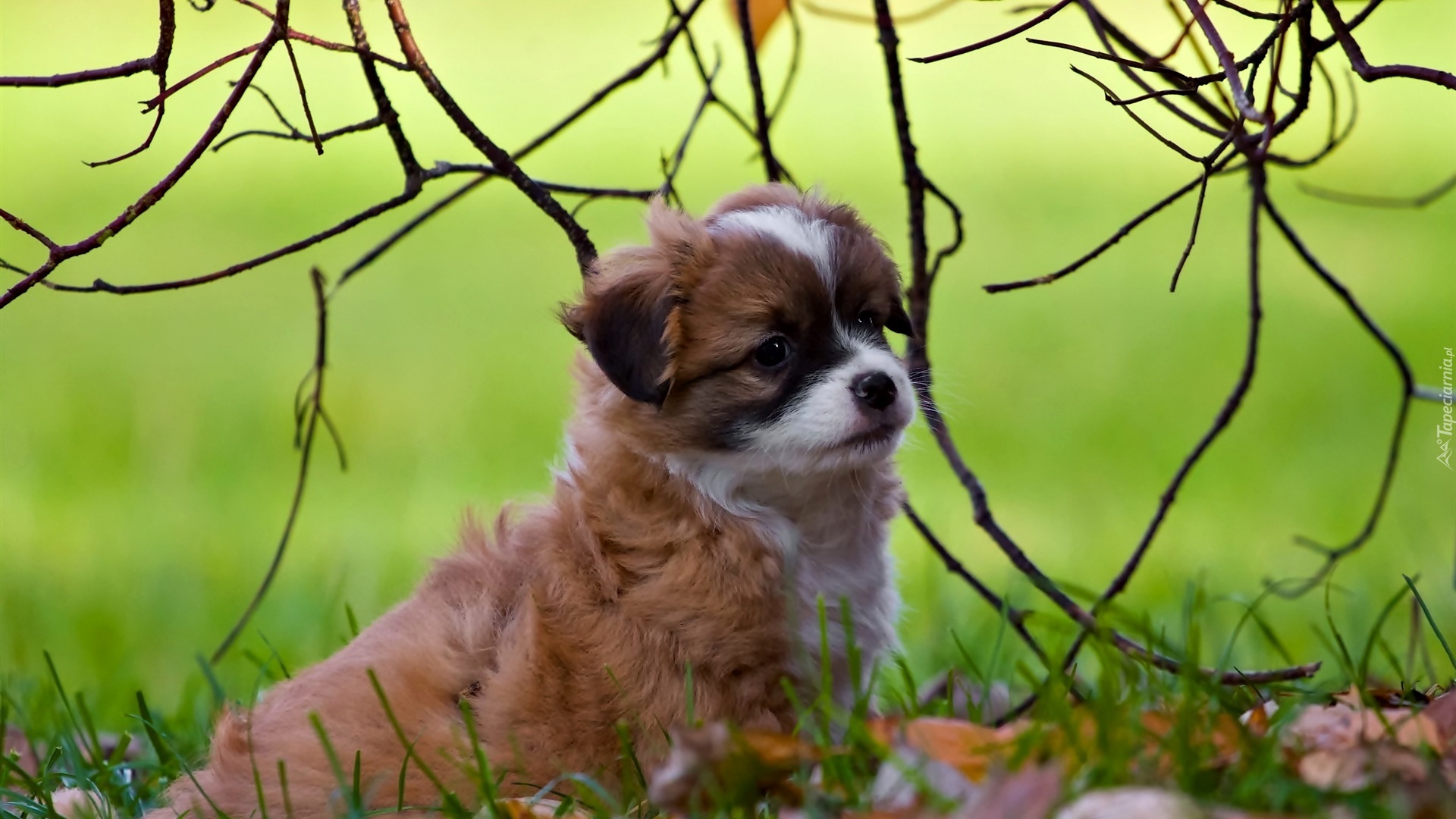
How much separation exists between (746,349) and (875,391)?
29cm

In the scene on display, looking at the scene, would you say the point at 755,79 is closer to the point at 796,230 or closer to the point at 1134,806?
the point at 796,230

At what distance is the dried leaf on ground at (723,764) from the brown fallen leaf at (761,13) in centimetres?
209

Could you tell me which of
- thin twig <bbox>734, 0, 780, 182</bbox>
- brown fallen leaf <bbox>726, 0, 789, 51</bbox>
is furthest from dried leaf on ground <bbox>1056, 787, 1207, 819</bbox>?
brown fallen leaf <bbox>726, 0, 789, 51</bbox>

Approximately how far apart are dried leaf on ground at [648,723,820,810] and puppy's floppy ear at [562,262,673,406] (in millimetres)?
908

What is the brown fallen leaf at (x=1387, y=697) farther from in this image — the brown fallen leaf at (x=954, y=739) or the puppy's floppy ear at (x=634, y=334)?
the puppy's floppy ear at (x=634, y=334)

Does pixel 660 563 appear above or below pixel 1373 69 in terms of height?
below

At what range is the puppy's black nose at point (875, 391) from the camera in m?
3.16

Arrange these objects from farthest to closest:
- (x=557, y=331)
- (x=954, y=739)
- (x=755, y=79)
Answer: (x=557, y=331)
(x=755, y=79)
(x=954, y=739)

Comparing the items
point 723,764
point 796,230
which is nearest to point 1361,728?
point 723,764

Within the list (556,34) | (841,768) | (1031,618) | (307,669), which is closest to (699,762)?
(841,768)

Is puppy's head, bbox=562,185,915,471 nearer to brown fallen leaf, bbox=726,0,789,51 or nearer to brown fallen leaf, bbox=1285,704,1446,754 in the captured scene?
brown fallen leaf, bbox=726,0,789,51

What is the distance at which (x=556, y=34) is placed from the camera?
509 inches

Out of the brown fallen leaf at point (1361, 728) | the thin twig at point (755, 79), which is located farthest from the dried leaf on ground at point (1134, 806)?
the thin twig at point (755, 79)

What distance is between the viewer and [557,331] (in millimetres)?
9695
